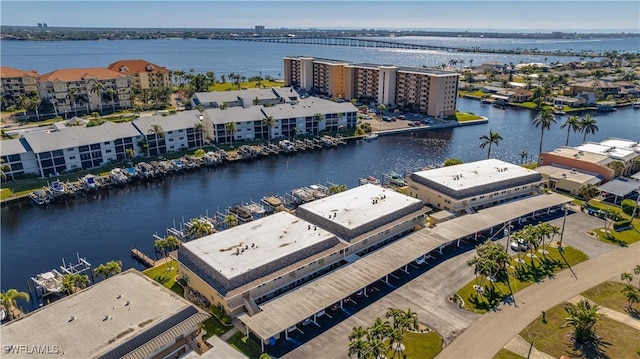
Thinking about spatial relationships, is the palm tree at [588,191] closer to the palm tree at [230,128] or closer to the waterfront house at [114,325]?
the waterfront house at [114,325]

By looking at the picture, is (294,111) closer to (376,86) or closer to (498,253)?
(376,86)

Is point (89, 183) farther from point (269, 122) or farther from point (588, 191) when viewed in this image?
point (588, 191)

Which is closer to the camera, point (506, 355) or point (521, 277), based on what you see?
point (506, 355)

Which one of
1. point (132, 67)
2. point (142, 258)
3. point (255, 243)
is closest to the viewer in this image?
point (255, 243)

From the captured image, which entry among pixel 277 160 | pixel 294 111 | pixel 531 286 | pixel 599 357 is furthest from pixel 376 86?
pixel 599 357

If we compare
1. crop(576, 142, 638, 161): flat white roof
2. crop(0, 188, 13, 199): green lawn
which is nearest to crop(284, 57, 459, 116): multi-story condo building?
crop(576, 142, 638, 161): flat white roof

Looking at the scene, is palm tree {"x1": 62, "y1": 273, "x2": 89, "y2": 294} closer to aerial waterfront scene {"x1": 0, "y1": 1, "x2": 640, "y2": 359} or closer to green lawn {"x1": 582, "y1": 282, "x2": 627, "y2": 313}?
aerial waterfront scene {"x1": 0, "y1": 1, "x2": 640, "y2": 359}

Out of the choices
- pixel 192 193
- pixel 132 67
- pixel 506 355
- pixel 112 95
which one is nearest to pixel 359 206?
pixel 506 355
